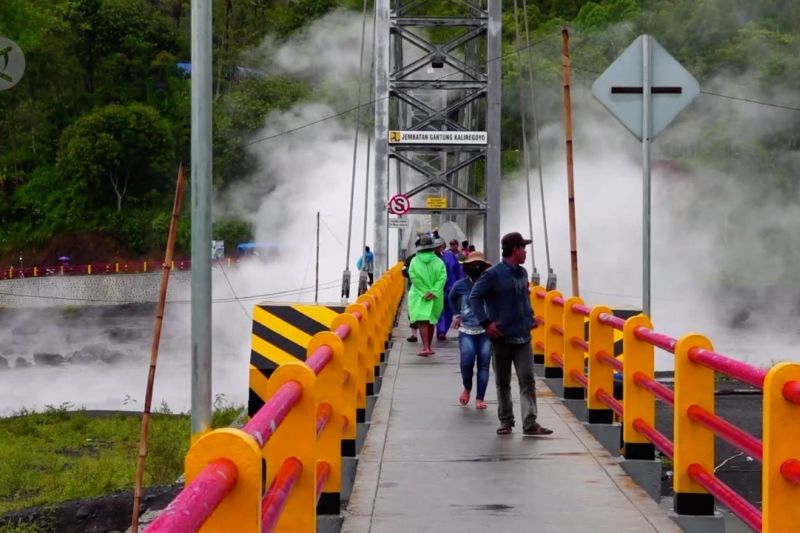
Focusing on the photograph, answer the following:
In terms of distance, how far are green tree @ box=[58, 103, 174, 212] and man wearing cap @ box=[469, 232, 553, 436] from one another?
2454 inches

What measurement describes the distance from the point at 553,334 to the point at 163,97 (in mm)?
→ 75006

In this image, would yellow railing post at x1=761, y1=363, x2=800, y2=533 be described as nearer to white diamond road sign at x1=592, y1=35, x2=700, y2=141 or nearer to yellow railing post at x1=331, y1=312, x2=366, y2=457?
yellow railing post at x1=331, y1=312, x2=366, y2=457

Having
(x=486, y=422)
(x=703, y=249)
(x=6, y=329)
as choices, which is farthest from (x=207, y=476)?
(x=703, y=249)

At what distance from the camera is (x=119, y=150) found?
69.7 metres

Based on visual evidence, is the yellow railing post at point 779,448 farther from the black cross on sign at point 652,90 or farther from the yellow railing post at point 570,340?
the yellow railing post at point 570,340

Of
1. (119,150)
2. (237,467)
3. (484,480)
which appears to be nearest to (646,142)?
(484,480)

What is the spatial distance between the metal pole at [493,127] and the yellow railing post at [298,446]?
2041cm

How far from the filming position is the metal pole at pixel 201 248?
804 cm

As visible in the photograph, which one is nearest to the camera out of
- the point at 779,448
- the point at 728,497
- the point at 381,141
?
the point at 779,448

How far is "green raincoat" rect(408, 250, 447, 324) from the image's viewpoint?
50.6 ft

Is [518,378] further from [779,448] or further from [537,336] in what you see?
[537,336]

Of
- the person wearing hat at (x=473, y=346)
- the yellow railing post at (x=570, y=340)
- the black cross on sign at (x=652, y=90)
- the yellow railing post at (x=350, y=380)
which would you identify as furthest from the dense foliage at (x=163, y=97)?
the yellow railing post at (x=350, y=380)

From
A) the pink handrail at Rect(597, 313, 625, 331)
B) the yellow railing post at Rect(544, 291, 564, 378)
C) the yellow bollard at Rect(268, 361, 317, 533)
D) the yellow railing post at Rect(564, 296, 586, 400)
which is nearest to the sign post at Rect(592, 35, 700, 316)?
the pink handrail at Rect(597, 313, 625, 331)

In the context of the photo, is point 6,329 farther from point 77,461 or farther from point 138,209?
point 77,461
